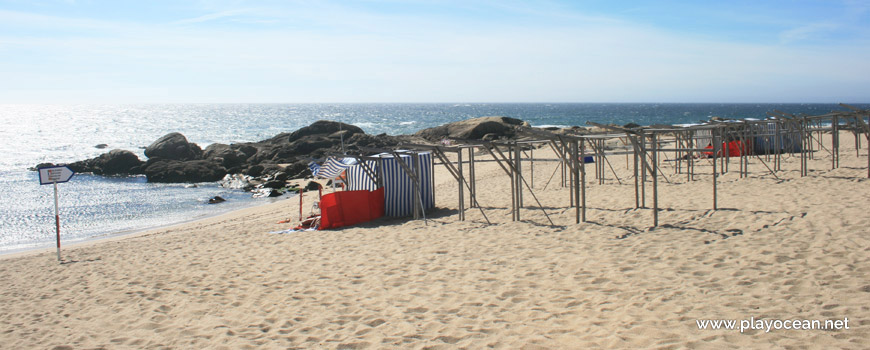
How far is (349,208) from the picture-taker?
479 inches

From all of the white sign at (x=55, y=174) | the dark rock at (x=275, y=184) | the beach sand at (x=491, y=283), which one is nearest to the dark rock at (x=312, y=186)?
the dark rock at (x=275, y=184)

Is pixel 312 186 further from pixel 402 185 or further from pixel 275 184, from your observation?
pixel 402 185

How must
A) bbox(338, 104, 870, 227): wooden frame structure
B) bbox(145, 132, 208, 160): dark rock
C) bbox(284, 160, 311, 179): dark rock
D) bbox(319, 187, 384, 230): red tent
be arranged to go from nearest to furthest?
bbox(338, 104, 870, 227): wooden frame structure < bbox(319, 187, 384, 230): red tent < bbox(284, 160, 311, 179): dark rock < bbox(145, 132, 208, 160): dark rock

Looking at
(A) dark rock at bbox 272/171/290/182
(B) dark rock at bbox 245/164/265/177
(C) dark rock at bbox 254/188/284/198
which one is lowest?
(C) dark rock at bbox 254/188/284/198

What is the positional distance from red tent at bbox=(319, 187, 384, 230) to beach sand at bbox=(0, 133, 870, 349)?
3.14 ft

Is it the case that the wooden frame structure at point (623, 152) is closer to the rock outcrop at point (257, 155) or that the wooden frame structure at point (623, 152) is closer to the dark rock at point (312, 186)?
the dark rock at point (312, 186)

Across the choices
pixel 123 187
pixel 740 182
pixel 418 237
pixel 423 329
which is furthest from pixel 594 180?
pixel 123 187

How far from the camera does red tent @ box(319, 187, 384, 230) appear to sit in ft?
39.1

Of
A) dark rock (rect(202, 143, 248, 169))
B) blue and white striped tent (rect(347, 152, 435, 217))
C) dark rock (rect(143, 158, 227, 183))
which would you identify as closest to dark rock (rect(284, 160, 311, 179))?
dark rock (rect(143, 158, 227, 183))

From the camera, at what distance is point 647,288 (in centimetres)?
584

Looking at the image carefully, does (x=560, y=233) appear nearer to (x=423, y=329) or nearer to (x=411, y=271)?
(x=411, y=271)

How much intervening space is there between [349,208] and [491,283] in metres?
6.25

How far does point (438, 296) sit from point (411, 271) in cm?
127

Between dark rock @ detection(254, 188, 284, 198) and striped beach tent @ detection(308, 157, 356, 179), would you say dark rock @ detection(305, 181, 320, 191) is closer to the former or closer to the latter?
dark rock @ detection(254, 188, 284, 198)
